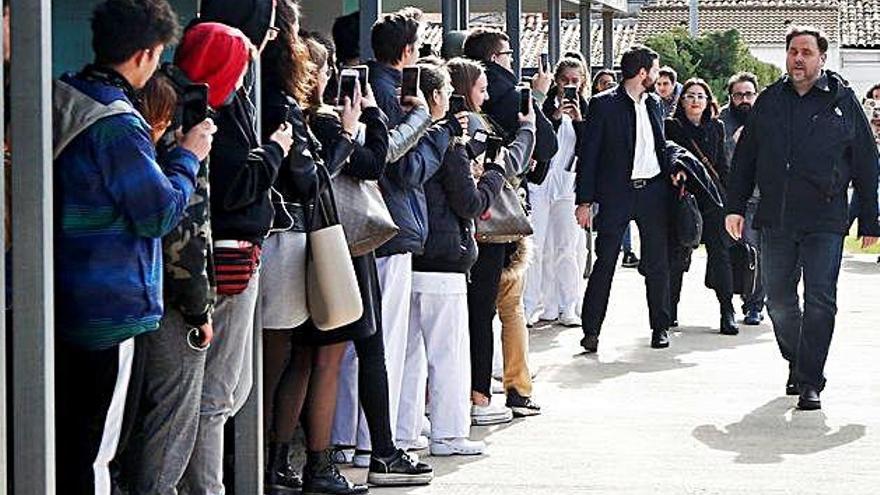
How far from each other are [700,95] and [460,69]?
17.5ft

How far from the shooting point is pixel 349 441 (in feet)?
27.2

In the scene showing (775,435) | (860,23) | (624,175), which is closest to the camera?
(775,435)

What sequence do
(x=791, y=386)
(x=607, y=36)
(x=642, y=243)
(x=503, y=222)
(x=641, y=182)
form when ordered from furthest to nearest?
(x=607, y=36) < (x=642, y=243) < (x=641, y=182) < (x=791, y=386) < (x=503, y=222)

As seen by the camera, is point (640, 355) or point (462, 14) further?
point (640, 355)

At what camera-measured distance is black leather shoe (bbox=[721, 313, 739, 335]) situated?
1407 cm

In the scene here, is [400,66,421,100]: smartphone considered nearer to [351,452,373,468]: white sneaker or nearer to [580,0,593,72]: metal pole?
[351,452,373,468]: white sneaker

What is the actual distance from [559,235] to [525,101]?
4.55 meters

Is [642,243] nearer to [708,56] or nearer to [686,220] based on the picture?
[686,220]

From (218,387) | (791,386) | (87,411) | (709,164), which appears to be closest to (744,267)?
(709,164)

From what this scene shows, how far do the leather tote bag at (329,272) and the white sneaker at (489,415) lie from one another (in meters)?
2.69

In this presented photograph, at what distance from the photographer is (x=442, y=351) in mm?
8602

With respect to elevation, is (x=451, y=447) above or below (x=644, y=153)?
below

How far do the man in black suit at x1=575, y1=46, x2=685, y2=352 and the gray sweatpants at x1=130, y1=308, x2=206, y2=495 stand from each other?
6.77m

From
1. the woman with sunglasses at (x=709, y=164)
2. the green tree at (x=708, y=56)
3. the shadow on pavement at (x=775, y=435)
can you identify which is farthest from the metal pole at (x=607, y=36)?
the green tree at (x=708, y=56)
